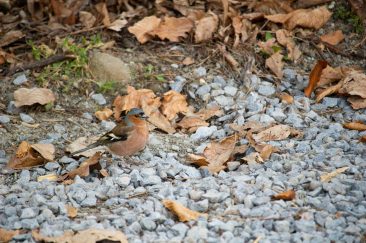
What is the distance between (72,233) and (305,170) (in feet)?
6.33

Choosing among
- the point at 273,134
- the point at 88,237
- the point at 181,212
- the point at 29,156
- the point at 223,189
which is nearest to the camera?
the point at 88,237

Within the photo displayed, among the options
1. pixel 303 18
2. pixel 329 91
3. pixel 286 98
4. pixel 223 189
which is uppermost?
pixel 303 18

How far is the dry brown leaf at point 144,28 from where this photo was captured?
731 centimetres

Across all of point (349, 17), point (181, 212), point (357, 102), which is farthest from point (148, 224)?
point (349, 17)

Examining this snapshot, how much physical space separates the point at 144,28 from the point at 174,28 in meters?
0.34

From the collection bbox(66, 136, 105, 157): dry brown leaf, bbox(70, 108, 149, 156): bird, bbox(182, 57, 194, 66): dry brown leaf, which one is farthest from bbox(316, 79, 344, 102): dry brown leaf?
bbox(66, 136, 105, 157): dry brown leaf

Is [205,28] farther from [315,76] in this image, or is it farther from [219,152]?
[219,152]

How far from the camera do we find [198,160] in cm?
557

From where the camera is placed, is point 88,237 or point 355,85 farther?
point 355,85

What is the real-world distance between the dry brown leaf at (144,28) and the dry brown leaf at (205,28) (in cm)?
45

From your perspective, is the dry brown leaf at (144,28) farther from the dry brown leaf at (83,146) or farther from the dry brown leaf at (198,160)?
the dry brown leaf at (198,160)

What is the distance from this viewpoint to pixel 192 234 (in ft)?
14.2

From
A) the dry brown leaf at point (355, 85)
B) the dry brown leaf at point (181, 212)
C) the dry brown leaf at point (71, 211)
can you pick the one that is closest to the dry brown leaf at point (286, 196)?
the dry brown leaf at point (181, 212)

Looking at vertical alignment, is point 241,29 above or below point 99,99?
above
